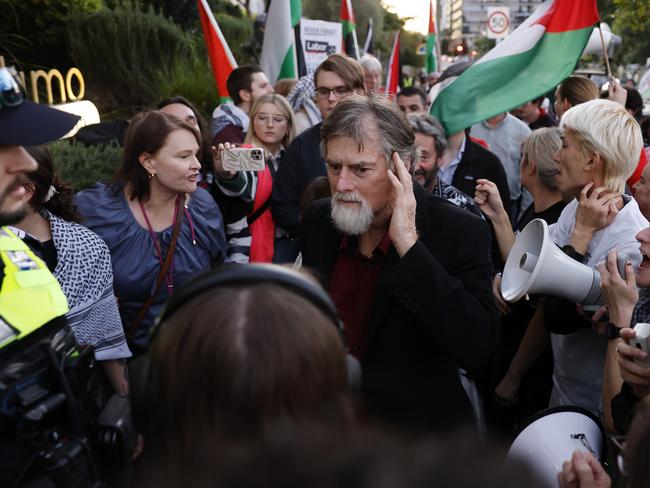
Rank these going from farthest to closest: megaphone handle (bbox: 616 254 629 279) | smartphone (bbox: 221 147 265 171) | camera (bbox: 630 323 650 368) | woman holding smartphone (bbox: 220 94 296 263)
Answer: woman holding smartphone (bbox: 220 94 296 263), smartphone (bbox: 221 147 265 171), megaphone handle (bbox: 616 254 629 279), camera (bbox: 630 323 650 368)

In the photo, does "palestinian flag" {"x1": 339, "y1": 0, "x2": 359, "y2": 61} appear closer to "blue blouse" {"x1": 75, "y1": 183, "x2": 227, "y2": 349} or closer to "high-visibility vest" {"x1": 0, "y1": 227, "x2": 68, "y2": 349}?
"blue blouse" {"x1": 75, "y1": 183, "x2": 227, "y2": 349}

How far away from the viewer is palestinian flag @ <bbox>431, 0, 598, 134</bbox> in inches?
170

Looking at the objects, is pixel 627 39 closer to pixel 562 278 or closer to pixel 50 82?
pixel 50 82

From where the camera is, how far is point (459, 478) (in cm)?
58

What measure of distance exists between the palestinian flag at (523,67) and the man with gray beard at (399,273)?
217 centimetres

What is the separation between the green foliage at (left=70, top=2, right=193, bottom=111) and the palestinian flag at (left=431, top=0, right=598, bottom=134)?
5288 millimetres

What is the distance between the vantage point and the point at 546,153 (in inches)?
143

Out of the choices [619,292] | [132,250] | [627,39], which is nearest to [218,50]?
[132,250]

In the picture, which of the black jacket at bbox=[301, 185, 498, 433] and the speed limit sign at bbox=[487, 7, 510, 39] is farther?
the speed limit sign at bbox=[487, 7, 510, 39]

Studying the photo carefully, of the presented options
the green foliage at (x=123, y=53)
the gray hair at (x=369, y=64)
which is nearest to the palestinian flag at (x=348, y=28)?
the gray hair at (x=369, y=64)

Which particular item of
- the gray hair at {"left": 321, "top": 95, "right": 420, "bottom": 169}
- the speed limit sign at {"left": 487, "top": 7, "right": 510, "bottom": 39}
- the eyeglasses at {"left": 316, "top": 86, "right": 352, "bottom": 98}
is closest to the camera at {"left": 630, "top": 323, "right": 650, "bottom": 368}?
the gray hair at {"left": 321, "top": 95, "right": 420, "bottom": 169}

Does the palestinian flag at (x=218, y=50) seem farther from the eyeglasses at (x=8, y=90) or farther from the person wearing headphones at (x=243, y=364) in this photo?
the person wearing headphones at (x=243, y=364)

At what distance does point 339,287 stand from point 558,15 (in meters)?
3.04

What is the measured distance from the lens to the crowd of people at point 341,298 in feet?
2.74
